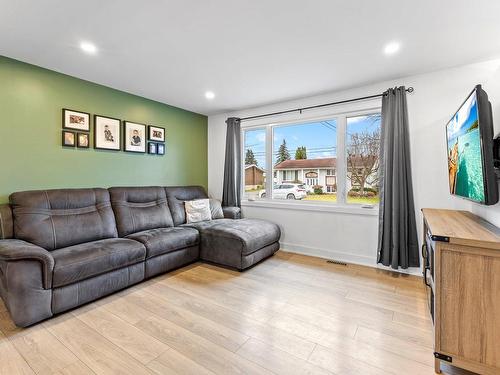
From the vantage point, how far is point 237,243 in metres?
2.98

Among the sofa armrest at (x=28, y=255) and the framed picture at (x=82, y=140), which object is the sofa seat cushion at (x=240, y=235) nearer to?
the sofa armrest at (x=28, y=255)

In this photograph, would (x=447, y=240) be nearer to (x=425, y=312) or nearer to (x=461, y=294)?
(x=461, y=294)

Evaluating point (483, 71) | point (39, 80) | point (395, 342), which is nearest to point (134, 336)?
point (395, 342)

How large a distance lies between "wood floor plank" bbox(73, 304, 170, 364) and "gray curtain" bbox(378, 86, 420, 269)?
102 inches

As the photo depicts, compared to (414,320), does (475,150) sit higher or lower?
higher

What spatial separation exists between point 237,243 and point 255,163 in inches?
69.3

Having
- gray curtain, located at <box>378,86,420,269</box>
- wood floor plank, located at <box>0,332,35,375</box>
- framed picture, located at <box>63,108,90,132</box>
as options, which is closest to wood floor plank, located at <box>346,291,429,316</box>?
gray curtain, located at <box>378,86,420,269</box>

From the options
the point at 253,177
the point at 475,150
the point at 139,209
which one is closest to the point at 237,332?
the point at 475,150

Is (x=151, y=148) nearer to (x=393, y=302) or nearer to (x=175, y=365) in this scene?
(x=175, y=365)

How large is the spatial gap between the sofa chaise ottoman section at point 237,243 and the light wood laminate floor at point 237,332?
0.36 metres

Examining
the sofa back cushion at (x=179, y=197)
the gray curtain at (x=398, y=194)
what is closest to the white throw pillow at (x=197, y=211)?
the sofa back cushion at (x=179, y=197)

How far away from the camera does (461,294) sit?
4.57 ft

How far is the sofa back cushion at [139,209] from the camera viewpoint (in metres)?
3.08

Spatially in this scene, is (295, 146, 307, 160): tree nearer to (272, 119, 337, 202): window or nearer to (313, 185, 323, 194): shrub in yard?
(272, 119, 337, 202): window
